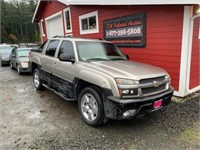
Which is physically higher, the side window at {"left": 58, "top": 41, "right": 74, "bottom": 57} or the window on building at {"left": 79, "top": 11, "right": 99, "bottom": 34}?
the window on building at {"left": 79, "top": 11, "right": 99, "bottom": 34}

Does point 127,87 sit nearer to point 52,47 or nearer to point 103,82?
point 103,82

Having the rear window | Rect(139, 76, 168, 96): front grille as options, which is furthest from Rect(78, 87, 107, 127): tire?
the rear window

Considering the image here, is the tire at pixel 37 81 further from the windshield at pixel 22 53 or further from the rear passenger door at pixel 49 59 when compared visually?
the windshield at pixel 22 53

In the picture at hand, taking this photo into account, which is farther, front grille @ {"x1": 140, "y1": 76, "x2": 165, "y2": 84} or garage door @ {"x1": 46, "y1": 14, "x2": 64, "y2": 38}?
garage door @ {"x1": 46, "y1": 14, "x2": 64, "y2": 38}

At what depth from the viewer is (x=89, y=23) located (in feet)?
30.7

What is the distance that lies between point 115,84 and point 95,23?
238 inches

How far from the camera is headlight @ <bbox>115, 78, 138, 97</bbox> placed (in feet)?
11.0

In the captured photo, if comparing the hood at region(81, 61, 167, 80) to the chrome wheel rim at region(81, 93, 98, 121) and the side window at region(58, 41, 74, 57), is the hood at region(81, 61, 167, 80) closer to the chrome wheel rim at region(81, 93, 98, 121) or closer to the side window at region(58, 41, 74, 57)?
the chrome wheel rim at region(81, 93, 98, 121)

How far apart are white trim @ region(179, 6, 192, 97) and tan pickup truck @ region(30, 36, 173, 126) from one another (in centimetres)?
160

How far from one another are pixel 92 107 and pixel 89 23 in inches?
250

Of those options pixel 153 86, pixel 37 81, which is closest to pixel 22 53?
pixel 37 81

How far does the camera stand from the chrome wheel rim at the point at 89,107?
3.88m

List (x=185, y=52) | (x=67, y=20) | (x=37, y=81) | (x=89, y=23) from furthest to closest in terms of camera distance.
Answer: (x=67, y=20) < (x=89, y=23) < (x=37, y=81) < (x=185, y=52)

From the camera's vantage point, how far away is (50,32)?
14.2m
